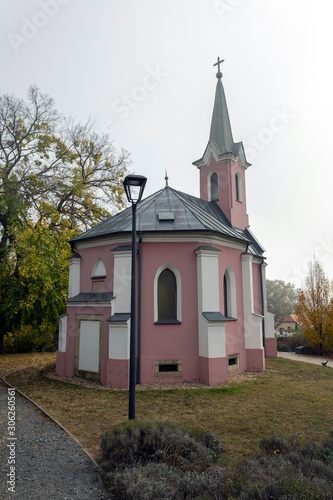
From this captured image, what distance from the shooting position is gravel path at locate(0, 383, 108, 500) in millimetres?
4652

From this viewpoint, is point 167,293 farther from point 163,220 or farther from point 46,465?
point 46,465

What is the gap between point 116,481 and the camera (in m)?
4.60

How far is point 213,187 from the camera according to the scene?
19.5 m

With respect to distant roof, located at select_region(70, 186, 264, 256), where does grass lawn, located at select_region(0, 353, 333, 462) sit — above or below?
below

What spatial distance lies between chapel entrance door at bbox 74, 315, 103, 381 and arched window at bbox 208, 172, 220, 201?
34.2 ft

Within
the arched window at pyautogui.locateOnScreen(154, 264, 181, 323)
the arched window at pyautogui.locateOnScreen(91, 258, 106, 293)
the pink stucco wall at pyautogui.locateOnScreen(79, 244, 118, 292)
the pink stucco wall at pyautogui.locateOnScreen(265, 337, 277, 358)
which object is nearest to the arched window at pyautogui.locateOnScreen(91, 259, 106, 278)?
the arched window at pyautogui.locateOnScreen(91, 258, 106, 293)

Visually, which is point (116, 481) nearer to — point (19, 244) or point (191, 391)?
point (191, 391)

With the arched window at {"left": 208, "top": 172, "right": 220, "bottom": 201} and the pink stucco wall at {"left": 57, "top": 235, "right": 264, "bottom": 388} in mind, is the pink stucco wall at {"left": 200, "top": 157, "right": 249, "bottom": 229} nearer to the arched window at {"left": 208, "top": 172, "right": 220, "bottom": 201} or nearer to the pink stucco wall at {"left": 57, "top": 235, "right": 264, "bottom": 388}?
the arched window at {"left": 208, "top": 172, "right": 220, "bottom": 201}

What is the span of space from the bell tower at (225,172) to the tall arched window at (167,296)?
22.2ft

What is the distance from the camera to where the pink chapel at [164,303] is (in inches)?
478

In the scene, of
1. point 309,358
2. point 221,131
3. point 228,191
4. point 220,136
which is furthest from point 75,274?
point 309,358

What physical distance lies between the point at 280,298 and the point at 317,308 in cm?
5719

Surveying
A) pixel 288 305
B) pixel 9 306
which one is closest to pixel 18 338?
pixel 9 306

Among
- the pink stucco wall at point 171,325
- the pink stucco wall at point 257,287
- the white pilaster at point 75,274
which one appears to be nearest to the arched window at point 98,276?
the white pilaster at point 75,274
